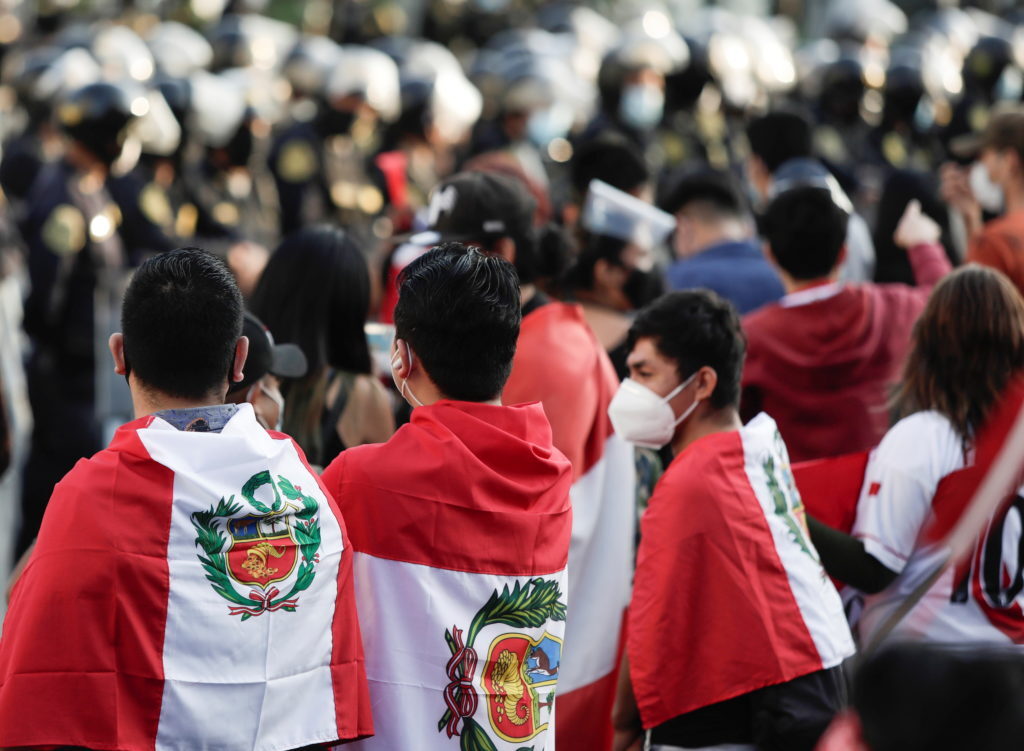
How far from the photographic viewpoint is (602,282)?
14.1 ft

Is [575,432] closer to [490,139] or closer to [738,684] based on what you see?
[738,684]

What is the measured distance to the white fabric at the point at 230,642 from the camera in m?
2.10

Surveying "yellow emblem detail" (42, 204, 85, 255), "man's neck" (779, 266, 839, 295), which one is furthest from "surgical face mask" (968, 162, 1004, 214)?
"yellow emblem detail" (42, 204, 85, 255)

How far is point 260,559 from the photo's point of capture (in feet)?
7.16

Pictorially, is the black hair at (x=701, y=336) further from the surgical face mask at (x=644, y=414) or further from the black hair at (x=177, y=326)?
the black hair at (x=177, y=326)

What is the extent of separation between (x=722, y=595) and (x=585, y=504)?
71 centimetres

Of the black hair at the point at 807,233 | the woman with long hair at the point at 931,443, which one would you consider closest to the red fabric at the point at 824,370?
the black hair at the point at 807,233

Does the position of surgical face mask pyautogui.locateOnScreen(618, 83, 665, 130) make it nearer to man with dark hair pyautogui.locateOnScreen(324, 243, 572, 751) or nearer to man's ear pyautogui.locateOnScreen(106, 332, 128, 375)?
man with dark hair pyautogui.locateOnScreen(324, 243, 572, 751)

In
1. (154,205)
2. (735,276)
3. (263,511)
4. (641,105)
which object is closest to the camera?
(263,511)

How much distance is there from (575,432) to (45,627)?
5.24 ft

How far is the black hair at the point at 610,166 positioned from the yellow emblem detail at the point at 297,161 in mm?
4338

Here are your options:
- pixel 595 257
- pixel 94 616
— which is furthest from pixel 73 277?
pixel 94 616

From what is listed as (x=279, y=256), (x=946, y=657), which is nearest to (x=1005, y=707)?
(x=946, y=657)

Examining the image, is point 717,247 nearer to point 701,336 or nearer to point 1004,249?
point 1004,249
